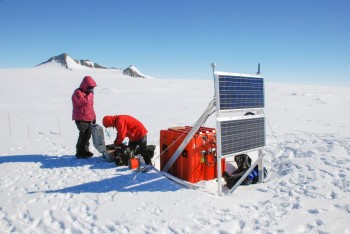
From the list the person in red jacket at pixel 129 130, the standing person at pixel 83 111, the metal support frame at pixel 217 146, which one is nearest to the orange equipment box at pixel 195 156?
the metal support frame at pixel 217 146

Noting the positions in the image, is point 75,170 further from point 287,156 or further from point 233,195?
point 287,156

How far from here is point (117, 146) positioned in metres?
7.49

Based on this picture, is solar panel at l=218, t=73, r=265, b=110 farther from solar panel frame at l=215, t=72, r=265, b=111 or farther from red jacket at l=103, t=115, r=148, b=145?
red jacket at l=103, t=115, r=148, b=145

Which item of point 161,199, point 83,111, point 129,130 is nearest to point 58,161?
point 83,111

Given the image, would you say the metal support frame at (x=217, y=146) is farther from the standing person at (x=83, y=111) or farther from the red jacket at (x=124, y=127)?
the standing person at (x=83, y=111)

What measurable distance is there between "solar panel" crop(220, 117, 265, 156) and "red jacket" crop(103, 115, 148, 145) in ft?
8.95

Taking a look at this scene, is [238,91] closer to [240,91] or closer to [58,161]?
[240,91]

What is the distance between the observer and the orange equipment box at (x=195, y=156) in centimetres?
600

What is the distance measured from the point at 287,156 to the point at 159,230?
16.6ft

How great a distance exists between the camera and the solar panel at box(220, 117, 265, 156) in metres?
5.29

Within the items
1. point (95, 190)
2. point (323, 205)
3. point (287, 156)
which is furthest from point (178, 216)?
point (287, 156)

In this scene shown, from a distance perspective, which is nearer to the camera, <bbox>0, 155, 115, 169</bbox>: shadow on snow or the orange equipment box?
the orange equipment box

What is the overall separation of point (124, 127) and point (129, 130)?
0.90 feet

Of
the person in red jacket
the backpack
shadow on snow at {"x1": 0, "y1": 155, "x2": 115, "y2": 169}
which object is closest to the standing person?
Answer: shadow on snow at {"x1": 0, "y1": 155, "x2": 115, "y2": 169}
